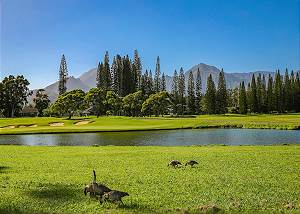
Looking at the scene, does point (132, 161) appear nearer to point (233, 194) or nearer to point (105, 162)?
point (105, 162)

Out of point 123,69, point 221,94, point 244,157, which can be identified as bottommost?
point 244,157

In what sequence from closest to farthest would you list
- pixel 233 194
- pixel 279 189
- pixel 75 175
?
pixel 233 194
pixel 279 189
pixel 75 175

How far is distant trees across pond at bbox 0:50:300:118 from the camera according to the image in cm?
12612

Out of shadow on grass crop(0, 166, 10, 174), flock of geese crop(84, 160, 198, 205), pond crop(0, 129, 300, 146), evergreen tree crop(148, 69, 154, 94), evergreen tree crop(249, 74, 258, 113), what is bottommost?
pond crop(0, 129, 300, 146)

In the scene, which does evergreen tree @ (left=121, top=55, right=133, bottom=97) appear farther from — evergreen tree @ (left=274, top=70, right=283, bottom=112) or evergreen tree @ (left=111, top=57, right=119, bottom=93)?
evergreen tree @ (left=274, top=70, right=283, bottom=112)

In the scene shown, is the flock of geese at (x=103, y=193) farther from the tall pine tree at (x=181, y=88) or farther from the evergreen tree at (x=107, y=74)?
the tall pine tree at (x=181, y=88)

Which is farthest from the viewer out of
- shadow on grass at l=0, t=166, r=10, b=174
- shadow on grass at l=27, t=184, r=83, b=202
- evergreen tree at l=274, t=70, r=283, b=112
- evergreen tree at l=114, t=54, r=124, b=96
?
evergreen tree at l=114, t=54, r=124, b=96

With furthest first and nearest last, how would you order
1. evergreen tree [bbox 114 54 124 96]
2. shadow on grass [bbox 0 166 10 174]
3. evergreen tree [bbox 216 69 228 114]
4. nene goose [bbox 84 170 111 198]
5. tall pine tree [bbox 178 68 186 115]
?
tall pine tree [bbox 178 68 186 115], evergreen tree [bbox 114 54 124 96], evergreen tree [bbox 216 69 228 114], shadow on grass [bbox 0 166 10 174], nene goose [bbox 84 170 111 198]

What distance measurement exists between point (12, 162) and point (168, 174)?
10.6 m

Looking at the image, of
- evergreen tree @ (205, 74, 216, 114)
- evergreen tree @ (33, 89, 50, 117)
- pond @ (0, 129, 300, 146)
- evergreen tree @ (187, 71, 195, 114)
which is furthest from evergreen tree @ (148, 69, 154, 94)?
pond @ (0, 129, 300, 146)

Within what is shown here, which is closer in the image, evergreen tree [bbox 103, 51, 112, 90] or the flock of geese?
the flock of geese

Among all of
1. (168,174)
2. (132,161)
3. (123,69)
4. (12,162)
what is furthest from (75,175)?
(123,69)

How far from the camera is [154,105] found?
123 meters

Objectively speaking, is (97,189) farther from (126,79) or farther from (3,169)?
(126,79)
